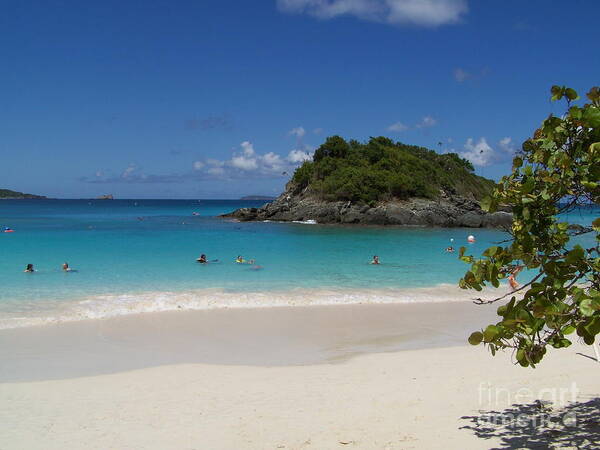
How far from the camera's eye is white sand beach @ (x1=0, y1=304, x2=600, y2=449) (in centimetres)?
562

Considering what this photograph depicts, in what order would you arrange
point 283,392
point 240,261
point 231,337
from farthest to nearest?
point 240,261 < point 231,337 < point 283,392

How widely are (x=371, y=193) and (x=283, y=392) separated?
47.4 m

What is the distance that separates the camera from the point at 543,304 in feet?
9.85

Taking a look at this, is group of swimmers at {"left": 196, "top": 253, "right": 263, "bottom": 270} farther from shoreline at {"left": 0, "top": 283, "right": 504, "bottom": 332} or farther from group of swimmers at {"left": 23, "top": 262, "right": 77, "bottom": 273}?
shoreline at {"left": 0, "top": 283, "right": 504, "bottom": 332}

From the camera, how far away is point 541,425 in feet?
18.3

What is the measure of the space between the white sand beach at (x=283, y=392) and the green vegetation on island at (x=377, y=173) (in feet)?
142

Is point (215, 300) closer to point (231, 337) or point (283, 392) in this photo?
point (231, 337)

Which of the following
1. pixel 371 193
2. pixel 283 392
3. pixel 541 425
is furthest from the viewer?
pixel 371 193

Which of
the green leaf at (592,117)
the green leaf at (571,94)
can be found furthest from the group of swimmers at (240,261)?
the green leaf at (592,117)

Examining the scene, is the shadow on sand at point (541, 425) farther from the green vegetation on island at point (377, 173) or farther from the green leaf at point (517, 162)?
the green vegetation on island at point (377, 173)

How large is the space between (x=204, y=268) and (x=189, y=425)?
15.4 meters

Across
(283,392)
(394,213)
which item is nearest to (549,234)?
(283,392)

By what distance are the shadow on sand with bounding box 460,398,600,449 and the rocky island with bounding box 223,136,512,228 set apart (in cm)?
4361

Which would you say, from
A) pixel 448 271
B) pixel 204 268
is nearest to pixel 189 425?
pixel 204 268
